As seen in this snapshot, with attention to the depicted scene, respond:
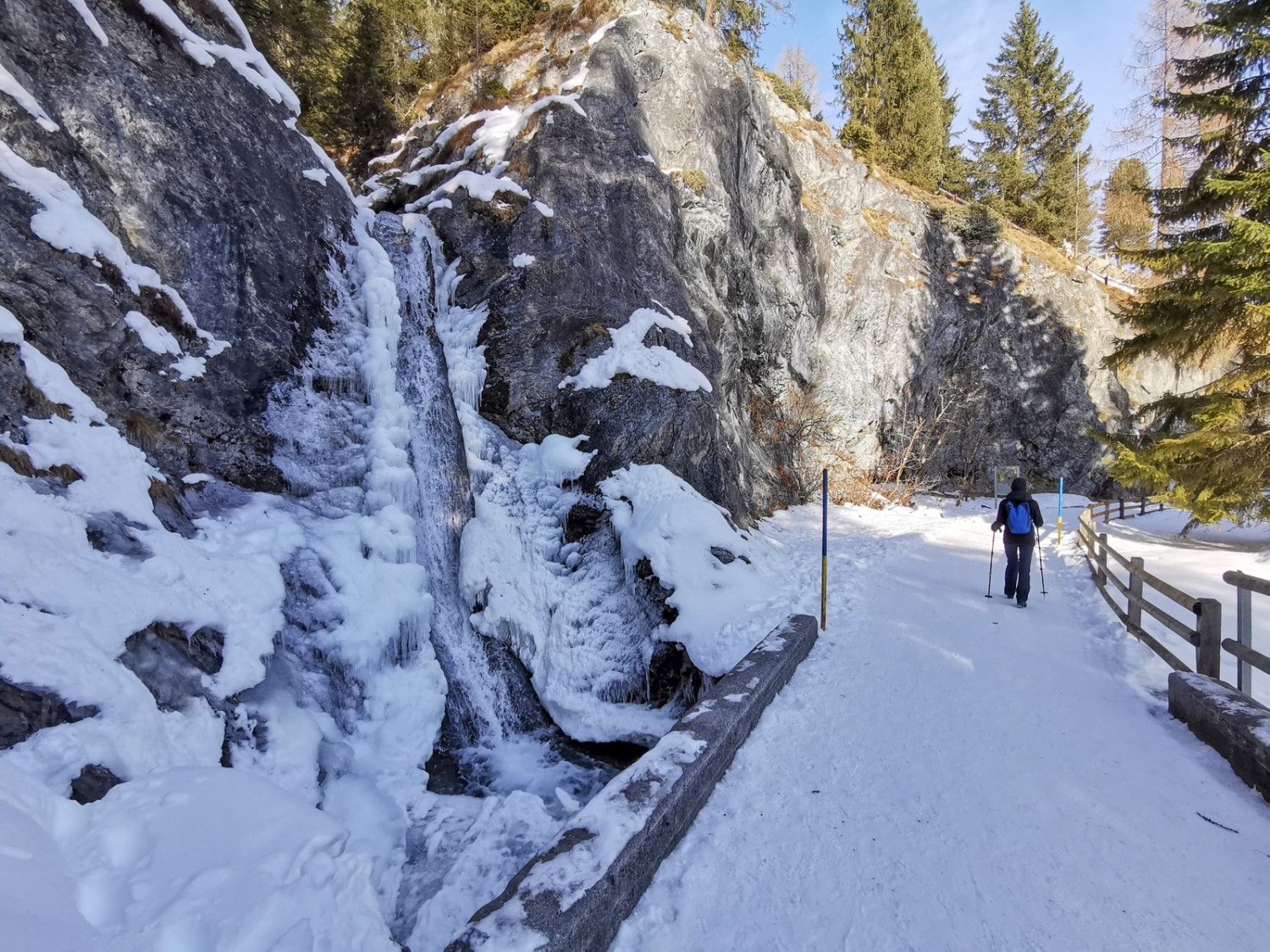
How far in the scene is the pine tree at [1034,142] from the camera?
103ft

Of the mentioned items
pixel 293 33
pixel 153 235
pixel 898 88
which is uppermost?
pixel 898 88

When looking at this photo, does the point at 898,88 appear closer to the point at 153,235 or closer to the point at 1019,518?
the point at 1019,518

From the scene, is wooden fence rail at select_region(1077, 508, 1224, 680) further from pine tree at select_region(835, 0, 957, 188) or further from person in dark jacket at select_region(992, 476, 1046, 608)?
pine tree at select_region(835, 0, 957, 188)

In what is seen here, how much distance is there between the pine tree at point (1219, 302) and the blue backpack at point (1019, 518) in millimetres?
5908

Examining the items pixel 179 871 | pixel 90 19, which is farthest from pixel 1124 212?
pixel 179 871

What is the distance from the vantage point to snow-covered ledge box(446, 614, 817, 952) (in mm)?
2393

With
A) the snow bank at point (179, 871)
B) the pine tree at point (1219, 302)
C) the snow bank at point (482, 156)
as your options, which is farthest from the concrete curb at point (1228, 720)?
the snow bank at point (482, 156)

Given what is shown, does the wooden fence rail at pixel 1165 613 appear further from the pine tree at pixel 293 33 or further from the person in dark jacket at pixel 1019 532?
the pine tree at pixel 293 33

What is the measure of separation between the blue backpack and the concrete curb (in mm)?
3481

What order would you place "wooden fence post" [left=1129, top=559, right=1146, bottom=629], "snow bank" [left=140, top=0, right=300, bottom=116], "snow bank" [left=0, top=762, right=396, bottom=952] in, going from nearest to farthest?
"snow bank" [left=0, top=762, right=396, bottom=952], "wooden fence post" [left=1129, top=559, right=1146, bottom=629], "snow bank" [left=140, top=0, right=300, bottom=116]

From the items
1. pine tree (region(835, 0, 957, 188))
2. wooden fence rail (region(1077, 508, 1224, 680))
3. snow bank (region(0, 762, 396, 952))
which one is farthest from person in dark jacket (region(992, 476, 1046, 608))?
pine tree (region(835, 0, 957, 188))

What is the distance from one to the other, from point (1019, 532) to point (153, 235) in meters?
11.4

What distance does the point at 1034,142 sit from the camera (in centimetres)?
3247

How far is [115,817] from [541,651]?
458 cm
